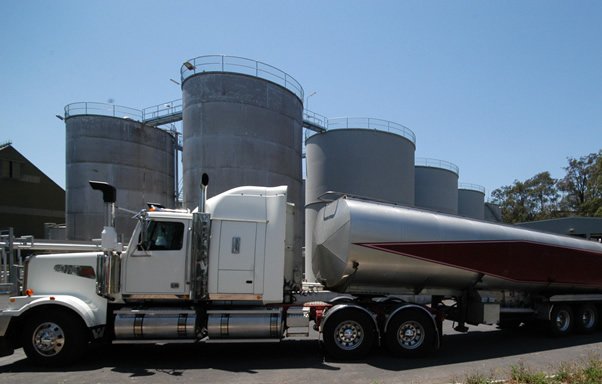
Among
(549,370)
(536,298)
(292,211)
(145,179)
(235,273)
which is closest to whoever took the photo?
(549,370)

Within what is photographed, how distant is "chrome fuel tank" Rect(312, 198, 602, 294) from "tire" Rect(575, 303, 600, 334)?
5.49 ft

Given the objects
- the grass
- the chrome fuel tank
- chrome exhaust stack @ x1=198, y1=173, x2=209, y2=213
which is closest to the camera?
the grass

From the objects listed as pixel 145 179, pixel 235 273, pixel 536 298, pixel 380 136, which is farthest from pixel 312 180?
pixel 235 273

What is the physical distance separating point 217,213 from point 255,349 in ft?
10.3

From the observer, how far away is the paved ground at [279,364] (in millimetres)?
6781

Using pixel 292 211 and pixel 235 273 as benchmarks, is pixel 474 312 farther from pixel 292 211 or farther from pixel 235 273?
pixel 235 273

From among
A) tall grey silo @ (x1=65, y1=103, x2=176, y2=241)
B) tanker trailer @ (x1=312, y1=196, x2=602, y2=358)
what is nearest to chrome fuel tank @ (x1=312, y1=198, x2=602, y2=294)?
tanker trailer @ (x1=312, y1=196, x2=602, y2=358)

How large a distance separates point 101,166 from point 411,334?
26355mm

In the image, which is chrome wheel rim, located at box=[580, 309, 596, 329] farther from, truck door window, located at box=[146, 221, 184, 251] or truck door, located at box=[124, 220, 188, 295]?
truck door window, located at box=[146, 221, 184, 251]

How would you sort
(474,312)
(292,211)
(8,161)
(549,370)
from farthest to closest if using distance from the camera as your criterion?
(8,161)
(474,312)
(292,211)
(549,370)

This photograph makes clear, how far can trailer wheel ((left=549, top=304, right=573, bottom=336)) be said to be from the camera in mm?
10641

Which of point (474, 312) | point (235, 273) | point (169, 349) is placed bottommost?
point (169, 349)

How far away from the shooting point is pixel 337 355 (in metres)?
8.00

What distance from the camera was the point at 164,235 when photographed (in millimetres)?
8016
